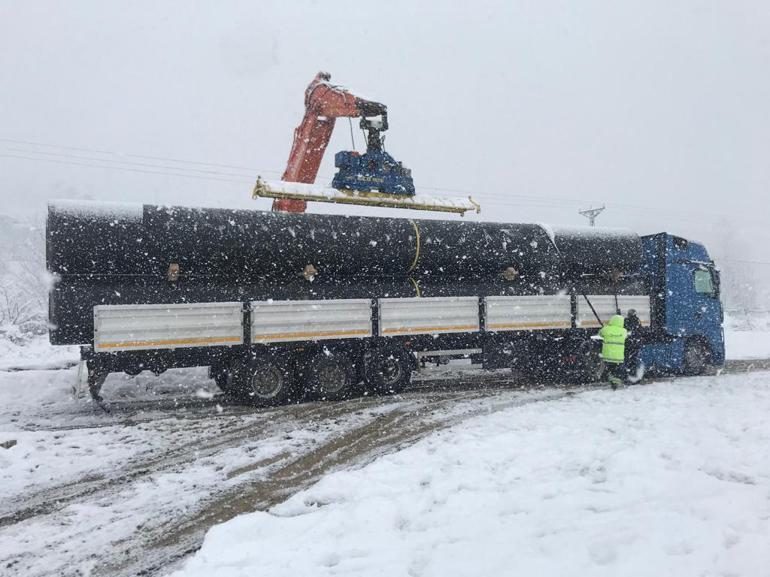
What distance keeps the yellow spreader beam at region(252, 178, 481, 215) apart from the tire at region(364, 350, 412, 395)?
3.15 meters

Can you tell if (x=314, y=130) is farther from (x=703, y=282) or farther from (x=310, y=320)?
(x=703, y=282)

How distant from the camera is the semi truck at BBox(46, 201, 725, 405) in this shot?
8.49 meters

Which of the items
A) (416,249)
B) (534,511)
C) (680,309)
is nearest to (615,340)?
(680,309)

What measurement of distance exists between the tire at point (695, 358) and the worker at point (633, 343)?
1505 millimetres

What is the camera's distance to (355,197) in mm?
10938

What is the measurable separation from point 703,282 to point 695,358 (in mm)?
1901

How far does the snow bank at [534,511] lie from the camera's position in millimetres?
3152

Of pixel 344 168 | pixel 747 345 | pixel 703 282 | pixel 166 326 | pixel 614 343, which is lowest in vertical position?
pixel 747 345

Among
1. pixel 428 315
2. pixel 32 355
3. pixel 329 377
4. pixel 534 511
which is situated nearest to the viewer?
pixel 534 511

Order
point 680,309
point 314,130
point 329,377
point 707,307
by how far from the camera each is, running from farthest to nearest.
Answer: point 707,307, point 680,309, point 314,130, point 329,377

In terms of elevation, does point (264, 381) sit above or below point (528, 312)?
below

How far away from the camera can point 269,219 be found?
9.61 metres

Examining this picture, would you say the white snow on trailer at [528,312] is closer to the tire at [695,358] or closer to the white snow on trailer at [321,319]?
the white snow on trailer at [321,319]

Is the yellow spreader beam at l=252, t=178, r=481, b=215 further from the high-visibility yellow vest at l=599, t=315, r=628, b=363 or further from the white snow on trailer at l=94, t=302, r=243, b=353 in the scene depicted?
the high-visibility yellow vest at l=599, t=315, r=628, b=363
